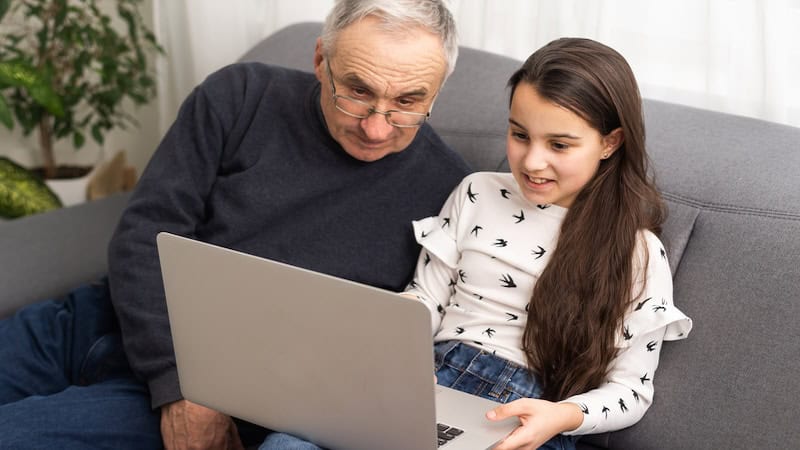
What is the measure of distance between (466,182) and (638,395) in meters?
0.46

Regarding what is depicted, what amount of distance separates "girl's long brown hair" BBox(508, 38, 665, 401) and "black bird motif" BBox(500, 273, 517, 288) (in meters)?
0.05

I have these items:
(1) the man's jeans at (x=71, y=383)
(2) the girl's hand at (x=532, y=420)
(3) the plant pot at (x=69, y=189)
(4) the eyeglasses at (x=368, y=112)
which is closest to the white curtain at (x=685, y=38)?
(4) the eyeglasses at (x=368, y=112)

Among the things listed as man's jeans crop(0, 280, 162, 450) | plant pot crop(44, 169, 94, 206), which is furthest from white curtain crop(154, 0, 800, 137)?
plant pot crop(44, 169, 94, 206)

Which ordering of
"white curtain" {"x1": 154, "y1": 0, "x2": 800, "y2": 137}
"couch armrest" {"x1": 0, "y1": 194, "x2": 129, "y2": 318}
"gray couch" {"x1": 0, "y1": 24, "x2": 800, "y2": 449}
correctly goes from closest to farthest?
"gray couch" {"x1": 0, "y1": 24, "x2": 800, "y2": 449} < "white curtain" {"x1": 154, "y1": 0, "x2": 800, "y2": 137} < "couch armrest" {"x1": 0, "y1": 194, "x2": 129, "y2": 318}

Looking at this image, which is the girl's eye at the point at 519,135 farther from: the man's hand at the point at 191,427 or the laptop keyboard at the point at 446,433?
the man's hand at the point at 191,427

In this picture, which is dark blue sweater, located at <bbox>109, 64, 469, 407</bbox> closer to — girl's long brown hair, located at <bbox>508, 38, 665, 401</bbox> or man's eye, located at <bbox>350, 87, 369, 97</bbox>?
man's eye, located at <bbox>350, 87, 369, 97</bbox>

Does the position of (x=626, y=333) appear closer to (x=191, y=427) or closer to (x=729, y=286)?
(x=729, y=286)

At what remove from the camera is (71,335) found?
175 centimetres

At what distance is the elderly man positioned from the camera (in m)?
1.55

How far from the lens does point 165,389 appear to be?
4.97ft

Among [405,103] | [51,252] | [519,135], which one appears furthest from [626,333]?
[51,252]

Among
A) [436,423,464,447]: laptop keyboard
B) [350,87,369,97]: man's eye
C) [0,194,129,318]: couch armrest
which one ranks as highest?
[350,87,369,97]: man's eye

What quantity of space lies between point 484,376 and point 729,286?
0.40 meters

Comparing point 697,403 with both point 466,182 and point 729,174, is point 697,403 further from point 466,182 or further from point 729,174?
point 466,182
